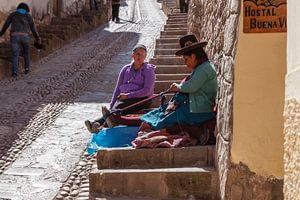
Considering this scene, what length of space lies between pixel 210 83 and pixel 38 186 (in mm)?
1823

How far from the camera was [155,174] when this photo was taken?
4.38m

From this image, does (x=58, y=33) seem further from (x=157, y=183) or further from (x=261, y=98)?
(x=261, y=98)

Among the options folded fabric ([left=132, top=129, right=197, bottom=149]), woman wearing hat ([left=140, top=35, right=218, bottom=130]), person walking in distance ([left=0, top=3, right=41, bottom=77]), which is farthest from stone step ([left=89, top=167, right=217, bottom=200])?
person walking in distance ([left=0, top=3, right=41, bottom=77])

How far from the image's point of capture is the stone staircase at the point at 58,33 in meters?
11.7

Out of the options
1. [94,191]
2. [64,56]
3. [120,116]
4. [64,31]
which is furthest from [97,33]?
[94,191]

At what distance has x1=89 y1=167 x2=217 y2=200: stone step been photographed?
4316 mm

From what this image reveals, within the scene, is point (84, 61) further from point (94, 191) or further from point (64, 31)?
point (94, 191)

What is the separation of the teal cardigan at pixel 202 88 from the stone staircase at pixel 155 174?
41 cm

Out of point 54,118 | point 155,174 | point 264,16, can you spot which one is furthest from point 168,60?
point 264,16

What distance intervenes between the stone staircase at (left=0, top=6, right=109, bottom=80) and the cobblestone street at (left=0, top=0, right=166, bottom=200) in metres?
0.29

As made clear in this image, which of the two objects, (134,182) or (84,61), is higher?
(84,61)

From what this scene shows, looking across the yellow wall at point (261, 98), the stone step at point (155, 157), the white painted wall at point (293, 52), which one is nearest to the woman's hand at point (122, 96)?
the stone step at point (155, 157)

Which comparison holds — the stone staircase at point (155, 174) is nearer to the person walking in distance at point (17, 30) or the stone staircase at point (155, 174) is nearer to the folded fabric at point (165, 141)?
the folded fabric at point (165, 141)

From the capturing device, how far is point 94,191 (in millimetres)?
4516
